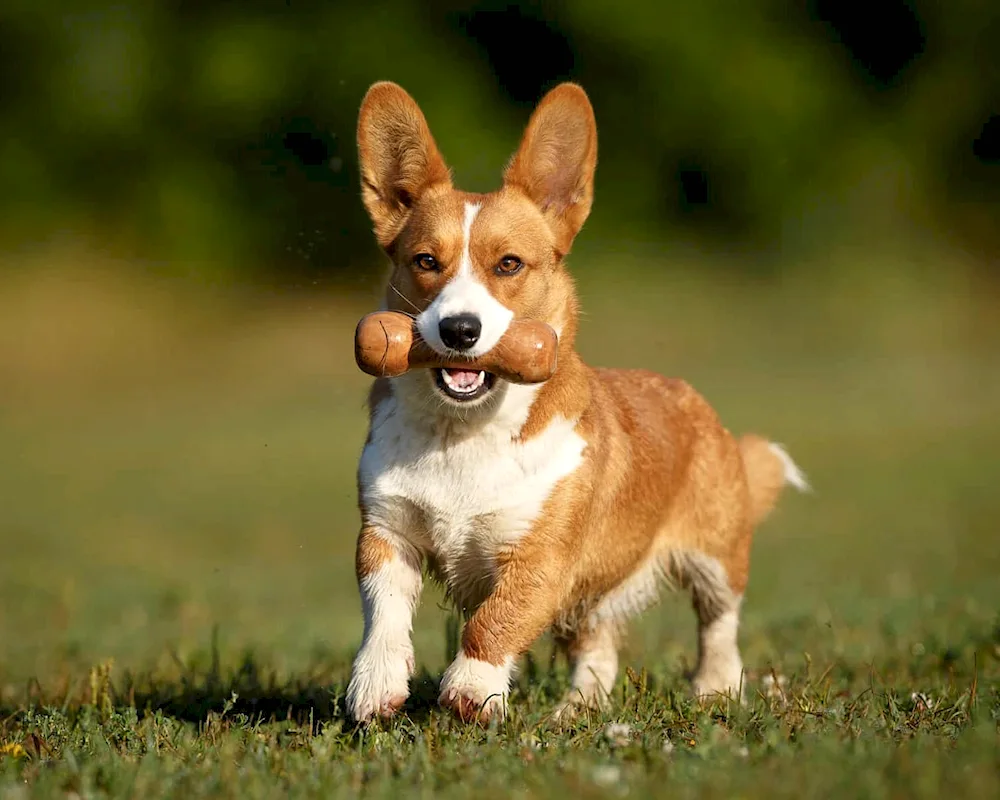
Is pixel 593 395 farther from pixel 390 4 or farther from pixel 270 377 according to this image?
pixel 390 4

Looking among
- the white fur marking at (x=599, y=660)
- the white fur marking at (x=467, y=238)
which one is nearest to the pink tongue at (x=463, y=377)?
the white fur marking at (x=467, y=238)

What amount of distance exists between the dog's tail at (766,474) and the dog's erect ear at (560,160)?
1906 mm

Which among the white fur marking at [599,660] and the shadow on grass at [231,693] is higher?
the white fur marking at [599,660]

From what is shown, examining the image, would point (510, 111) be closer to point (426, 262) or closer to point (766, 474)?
point (766, 474)

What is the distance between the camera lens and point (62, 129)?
22828mm

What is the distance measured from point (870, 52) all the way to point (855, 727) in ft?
73.5

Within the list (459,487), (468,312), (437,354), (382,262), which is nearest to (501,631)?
(459,487)

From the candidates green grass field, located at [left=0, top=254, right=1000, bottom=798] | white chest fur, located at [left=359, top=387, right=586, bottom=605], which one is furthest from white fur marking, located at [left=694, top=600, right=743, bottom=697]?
white chest fur, located at [left=359, top=387, right=586, bottom=605]

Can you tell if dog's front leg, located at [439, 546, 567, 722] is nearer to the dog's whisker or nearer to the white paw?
the white paw

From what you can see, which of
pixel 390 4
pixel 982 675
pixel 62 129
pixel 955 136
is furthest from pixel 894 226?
pixel 982 675

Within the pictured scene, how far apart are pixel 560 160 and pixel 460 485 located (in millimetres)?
1421

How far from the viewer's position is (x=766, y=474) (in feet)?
23.0

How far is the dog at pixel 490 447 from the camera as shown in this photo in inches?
191

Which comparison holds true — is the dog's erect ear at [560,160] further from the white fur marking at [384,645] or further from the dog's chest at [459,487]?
the white fur marking at [384,645]
